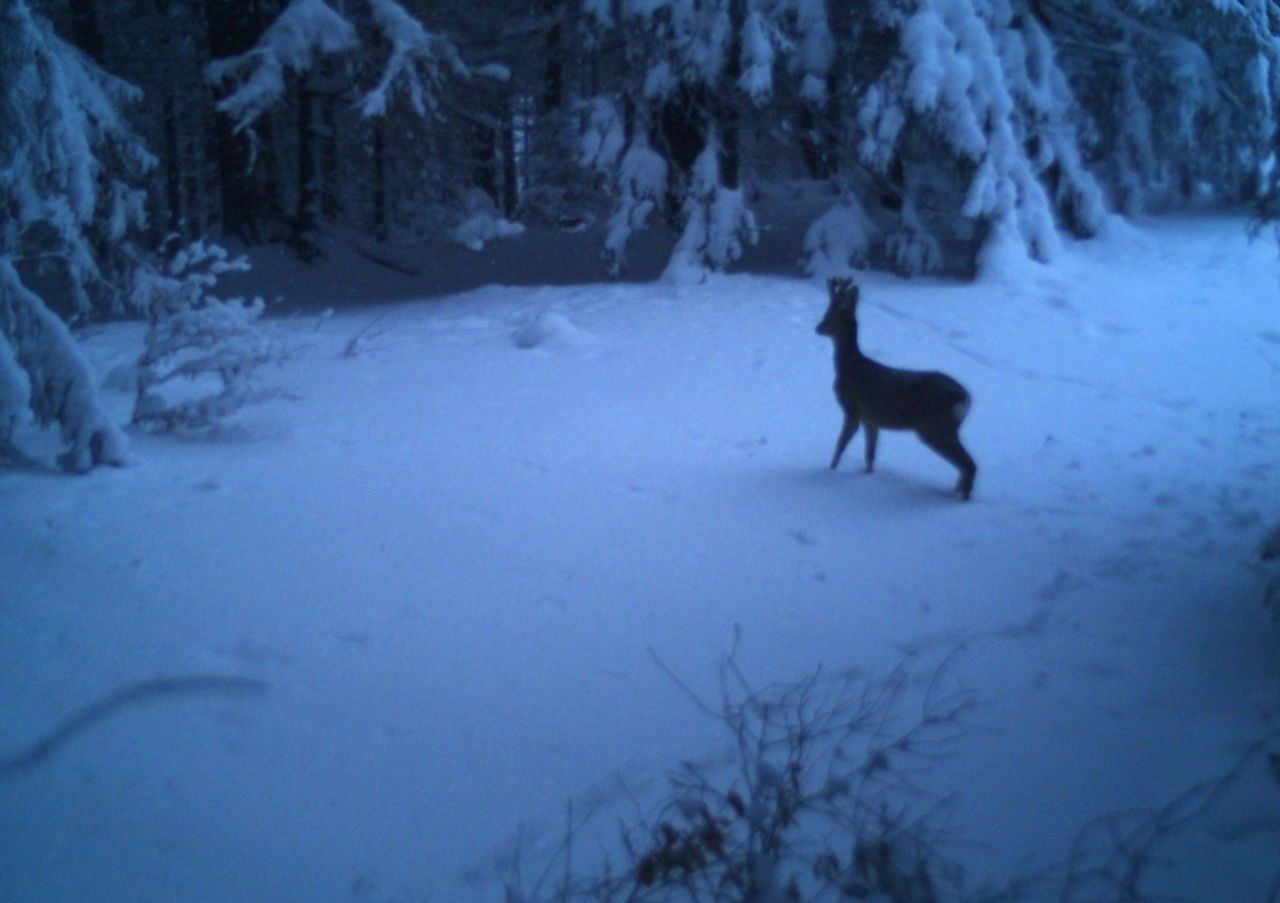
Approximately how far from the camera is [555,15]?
13695mm

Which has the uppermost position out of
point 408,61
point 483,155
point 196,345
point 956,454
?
point 408,61

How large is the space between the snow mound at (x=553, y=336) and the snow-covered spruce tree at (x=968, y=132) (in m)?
4.15

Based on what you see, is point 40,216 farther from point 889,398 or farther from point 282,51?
point 889,398

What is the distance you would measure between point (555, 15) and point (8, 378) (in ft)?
33.6

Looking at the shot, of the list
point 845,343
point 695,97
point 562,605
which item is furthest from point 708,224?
point 562,605

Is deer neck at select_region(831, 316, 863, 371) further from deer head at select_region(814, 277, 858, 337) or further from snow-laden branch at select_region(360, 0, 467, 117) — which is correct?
snow-laden branch at select_region(360, 0, 467, 117)

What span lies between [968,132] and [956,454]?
6.17m

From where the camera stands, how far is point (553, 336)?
9.89 m

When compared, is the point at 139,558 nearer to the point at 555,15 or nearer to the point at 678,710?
the point at 678,710

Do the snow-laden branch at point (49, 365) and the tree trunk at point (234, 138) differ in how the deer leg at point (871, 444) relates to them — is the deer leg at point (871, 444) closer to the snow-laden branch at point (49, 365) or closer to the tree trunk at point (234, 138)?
the snow-laden branch at point (49, 365)

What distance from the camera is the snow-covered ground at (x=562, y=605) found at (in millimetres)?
3281

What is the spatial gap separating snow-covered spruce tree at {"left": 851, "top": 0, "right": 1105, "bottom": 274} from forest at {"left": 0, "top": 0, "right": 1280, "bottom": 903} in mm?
65

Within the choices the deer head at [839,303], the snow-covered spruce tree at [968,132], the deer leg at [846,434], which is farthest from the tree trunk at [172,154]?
the deer leg at [846,434]

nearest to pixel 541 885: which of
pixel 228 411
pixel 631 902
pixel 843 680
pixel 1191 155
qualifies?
pixel 631 902
